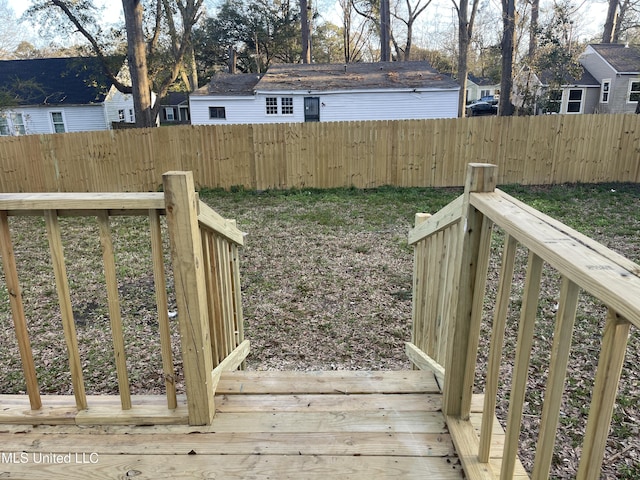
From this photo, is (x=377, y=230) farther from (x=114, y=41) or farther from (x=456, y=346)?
(x=114, y=41)

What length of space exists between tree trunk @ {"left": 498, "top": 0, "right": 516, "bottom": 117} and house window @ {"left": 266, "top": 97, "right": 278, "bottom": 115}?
8.17 metres

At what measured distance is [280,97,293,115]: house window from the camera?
16875mm

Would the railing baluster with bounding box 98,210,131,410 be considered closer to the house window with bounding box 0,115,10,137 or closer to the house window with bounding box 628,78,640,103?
the house window with bounding box 0,115,10,137

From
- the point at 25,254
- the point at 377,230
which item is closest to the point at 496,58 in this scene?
the point at 377,230

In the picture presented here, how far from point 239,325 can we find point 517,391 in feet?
6.97

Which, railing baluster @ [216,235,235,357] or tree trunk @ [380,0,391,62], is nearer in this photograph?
railing baluster @ [216,235,235,357]

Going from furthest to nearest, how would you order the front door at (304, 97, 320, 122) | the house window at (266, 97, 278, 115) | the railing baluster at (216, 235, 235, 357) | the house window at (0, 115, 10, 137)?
the house window at (0, 115, 10, 137) → the house window at (266, 97, 278, 115) → the front door at (304, 97, 320, 122) → the railing baluster at (216, 235, 235, 357)

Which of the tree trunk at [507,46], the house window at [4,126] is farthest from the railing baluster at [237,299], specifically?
the house window at [4,126]

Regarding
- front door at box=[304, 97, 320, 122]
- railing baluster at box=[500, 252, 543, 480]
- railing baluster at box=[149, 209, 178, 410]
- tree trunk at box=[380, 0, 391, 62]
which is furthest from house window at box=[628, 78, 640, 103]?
railing baluster at box=[149, 209, 178, 410]

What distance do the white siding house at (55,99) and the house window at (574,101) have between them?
23.1m

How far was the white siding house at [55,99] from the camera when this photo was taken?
67.5ft

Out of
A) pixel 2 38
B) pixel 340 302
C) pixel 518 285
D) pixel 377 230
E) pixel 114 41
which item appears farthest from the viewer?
pixel 2 38

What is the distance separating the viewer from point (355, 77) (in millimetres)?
17203

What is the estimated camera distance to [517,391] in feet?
4.37
